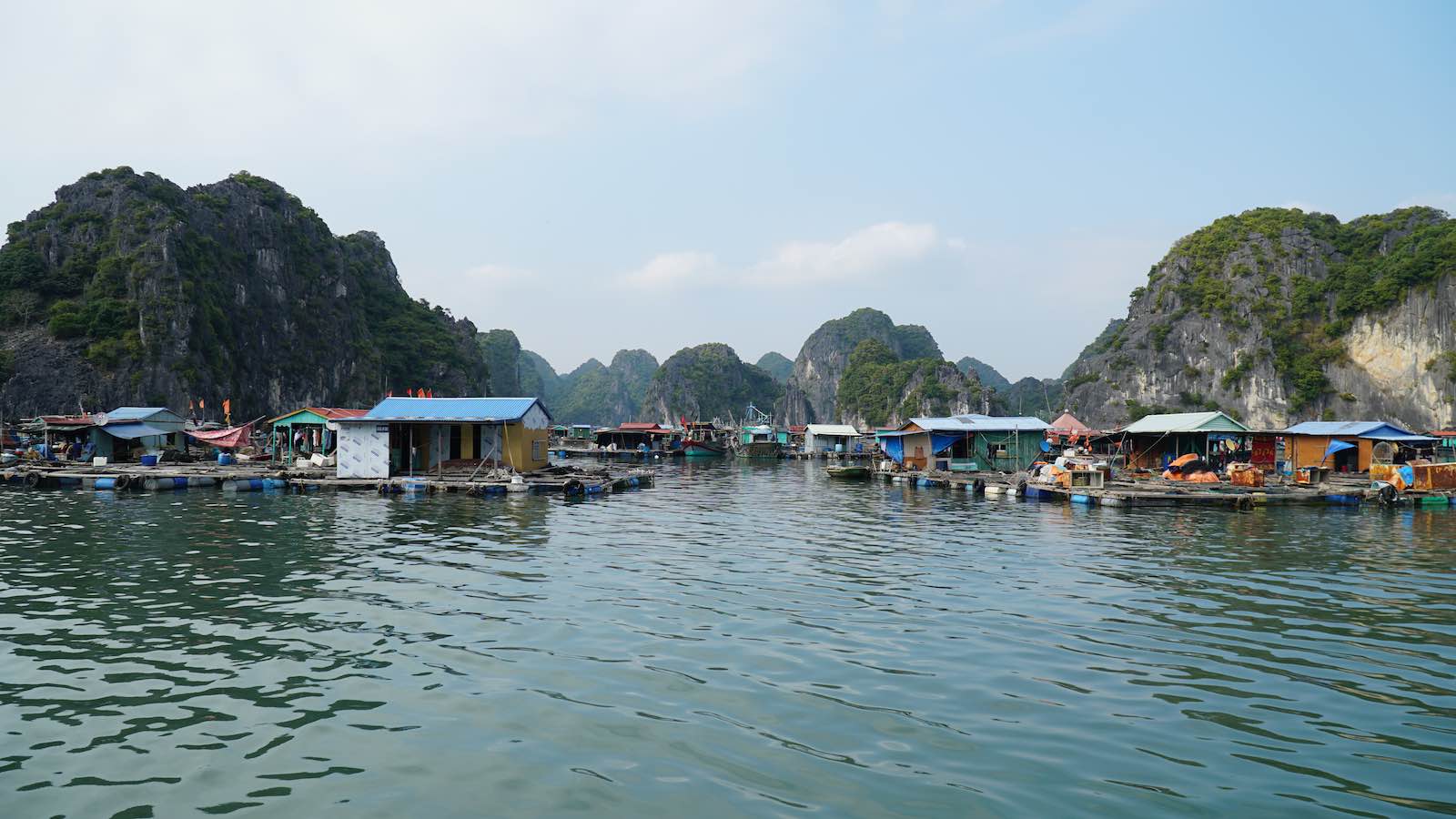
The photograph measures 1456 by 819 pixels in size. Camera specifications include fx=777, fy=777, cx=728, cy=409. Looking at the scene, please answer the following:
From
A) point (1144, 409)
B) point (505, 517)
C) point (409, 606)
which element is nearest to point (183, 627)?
point (409, 606)

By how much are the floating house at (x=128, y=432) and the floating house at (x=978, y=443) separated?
141ft

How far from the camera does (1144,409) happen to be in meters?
109

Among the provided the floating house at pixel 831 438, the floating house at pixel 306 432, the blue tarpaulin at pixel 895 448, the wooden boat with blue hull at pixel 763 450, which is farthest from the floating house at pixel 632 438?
the floating house at pixel 306 432

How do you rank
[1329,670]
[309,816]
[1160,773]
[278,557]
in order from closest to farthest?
[309,816]
[1160,773]
[1329,670]
[278,557]

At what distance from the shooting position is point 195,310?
78.9 metres

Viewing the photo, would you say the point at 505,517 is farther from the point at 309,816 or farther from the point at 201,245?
the point at 201,245

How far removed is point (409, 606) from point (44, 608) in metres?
5.44

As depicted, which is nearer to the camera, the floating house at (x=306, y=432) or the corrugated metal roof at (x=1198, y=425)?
the corrugated metal roof at (x=1198, y=425)

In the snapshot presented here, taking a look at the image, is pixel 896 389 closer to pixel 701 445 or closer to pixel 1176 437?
pixel 701 445

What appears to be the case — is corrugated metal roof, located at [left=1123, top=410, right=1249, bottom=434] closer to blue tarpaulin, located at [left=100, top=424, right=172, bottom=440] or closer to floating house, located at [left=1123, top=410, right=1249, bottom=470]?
floating house, located at [left=1123, top=410, right=1249, bottom=470]

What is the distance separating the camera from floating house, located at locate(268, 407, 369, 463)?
3909 cm

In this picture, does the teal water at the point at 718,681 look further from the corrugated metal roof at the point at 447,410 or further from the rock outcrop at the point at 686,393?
the rock outcrop at the point at 686,393

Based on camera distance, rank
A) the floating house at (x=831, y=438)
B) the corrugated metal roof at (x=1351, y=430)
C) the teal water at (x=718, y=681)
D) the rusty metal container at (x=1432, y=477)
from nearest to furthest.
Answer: the teal water at (x=718, y=681) < the rusty metal container at (x=1432, y=477) < the corrugated metal roof at (x=1351, y=430) < the floating house at (x=831, y=438)

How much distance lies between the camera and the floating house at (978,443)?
43.9 meters
